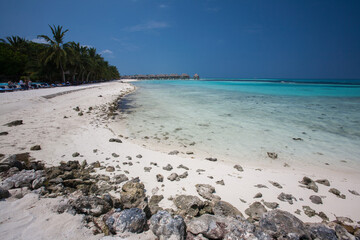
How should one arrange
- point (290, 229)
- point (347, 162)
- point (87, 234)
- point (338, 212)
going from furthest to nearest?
1. point (347, 162)
2. point (338, 212)
3. point (290, 229)
4. point (87, 234)

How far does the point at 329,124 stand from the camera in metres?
9.43

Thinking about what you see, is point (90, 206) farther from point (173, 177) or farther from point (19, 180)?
point (173, 177)

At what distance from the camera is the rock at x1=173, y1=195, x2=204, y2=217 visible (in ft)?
8.37

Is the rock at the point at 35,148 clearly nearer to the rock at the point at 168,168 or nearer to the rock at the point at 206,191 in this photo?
the rock at the point at 168,168

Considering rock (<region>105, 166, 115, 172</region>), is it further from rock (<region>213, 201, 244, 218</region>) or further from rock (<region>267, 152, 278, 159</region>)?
rock (<region>267, 152, 278, 159</region>)

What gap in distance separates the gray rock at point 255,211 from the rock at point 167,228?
4.24 feet

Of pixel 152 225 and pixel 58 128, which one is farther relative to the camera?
pixel 58 128

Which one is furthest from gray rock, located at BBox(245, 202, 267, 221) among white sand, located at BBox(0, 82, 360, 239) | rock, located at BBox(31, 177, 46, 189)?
rock, located at BBox(31, 177, 46, 189)

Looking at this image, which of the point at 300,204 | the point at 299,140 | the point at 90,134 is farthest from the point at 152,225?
the point at 299,140

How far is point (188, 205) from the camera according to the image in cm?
265

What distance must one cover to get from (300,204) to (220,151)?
2.90 meters

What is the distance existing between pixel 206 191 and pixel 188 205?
0.62m

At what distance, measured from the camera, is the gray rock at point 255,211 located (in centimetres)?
261

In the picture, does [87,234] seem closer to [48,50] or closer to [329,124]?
[329,124]
